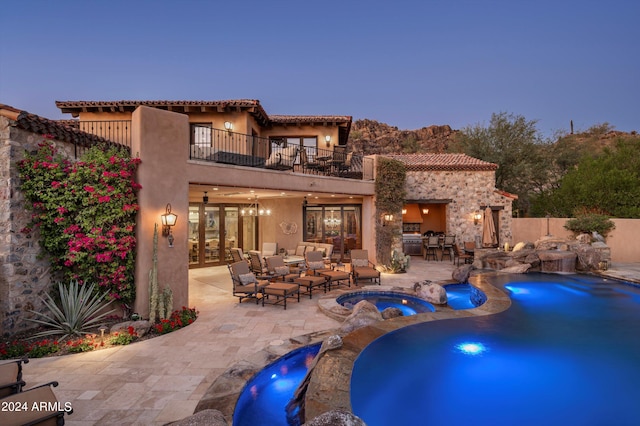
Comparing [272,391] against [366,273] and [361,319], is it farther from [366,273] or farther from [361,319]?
[366,273]

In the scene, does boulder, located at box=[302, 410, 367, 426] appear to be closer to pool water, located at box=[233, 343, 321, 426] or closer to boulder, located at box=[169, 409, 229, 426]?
boulder, located at box=[169, 409, 229, 426]

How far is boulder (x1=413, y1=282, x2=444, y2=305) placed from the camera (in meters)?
8.74

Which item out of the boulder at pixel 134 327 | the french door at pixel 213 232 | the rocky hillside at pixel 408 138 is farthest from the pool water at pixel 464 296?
the rocky hillside at pixel 408 138

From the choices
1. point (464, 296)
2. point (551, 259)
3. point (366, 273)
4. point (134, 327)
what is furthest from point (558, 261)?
point (134, 327)

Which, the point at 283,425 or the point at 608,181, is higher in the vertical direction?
the point at 608,181

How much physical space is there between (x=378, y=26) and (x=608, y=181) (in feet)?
97.6

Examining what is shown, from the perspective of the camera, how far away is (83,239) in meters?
6.52

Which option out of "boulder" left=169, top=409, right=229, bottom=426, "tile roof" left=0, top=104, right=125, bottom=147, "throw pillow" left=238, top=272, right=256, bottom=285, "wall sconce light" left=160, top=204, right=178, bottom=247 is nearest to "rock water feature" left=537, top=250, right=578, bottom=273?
"throw pillow" left=238, top=272, right=256, bottom=285

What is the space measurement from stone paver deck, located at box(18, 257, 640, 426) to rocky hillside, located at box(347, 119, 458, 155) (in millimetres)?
33000

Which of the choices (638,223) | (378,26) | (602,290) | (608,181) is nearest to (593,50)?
(378,26)

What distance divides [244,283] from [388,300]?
4.47m

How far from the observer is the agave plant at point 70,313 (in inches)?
244

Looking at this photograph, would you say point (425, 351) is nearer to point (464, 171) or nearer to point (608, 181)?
point (464, 171)

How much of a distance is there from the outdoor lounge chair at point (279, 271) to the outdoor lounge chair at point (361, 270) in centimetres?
206
